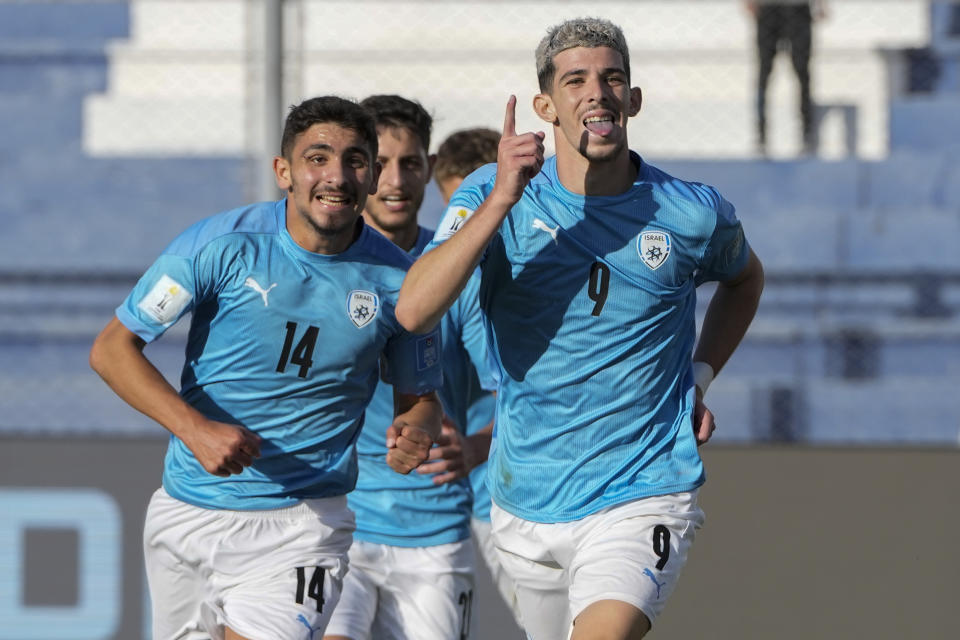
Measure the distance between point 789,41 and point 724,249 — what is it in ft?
12.9

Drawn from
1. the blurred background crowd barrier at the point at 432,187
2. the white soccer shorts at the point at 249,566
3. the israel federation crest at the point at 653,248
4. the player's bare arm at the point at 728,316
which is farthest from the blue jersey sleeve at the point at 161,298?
the blurred background crowd barrier at the point at 432,187

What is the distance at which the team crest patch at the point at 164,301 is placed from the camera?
10.8 feet

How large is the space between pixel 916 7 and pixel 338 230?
6778 mm

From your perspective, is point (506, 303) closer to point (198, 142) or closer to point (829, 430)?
point (829, 430)

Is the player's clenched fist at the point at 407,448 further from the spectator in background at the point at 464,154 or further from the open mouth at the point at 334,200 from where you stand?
the spectator in background at the point at 464,154

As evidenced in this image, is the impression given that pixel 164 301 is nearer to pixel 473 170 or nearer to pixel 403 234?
pixel 403 234

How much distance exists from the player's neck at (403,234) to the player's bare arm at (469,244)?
115 centimetres

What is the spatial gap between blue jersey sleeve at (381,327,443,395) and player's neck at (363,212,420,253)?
2.07 ft

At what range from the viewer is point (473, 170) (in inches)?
167

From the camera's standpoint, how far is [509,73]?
804 cm

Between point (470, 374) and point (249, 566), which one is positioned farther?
point (470, 374)

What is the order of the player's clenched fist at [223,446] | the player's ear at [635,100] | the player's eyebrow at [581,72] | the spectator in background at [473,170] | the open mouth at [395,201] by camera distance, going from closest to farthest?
the player's clenched fist at [223,446] < the player's eyebrow at [581,72] < the player's ear at [635,100] < the open mouth at [395,201] < the spectator in background at [473,170]

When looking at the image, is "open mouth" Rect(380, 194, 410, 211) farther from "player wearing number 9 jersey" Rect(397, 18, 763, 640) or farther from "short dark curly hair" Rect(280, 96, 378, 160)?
"player wearing number 9 jersey" Rect(397, 18, 763, 640)

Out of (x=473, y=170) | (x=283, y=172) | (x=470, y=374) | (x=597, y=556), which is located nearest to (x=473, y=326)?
(x=470, y=374)
